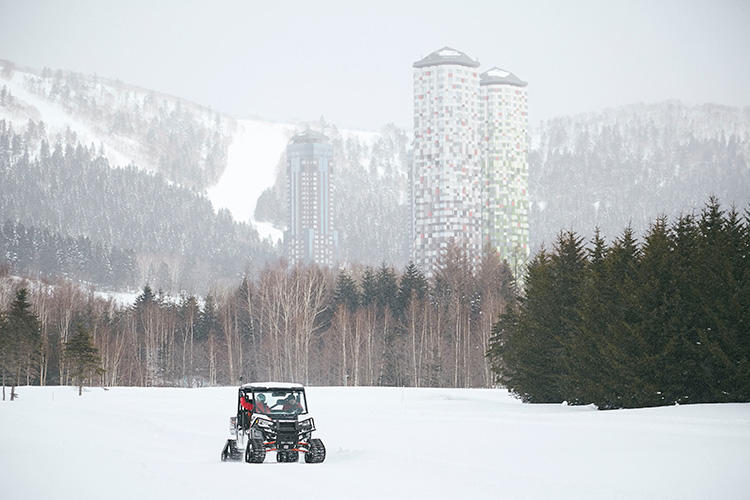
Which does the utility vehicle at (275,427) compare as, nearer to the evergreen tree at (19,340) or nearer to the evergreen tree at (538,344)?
the evergreen tree at (538,344)

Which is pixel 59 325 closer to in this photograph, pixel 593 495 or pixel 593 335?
pixel 593 335

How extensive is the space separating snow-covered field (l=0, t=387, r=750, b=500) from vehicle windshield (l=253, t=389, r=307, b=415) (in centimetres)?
136

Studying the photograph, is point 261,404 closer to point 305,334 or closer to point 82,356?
point 82,356

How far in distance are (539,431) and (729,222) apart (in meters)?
12.3

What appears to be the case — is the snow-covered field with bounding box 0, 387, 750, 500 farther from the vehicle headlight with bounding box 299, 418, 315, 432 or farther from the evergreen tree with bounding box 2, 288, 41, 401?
the evergreen tree with bounding box 2, 288, 41, 401

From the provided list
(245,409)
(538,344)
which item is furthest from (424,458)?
(538,344)

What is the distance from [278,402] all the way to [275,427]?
917mm

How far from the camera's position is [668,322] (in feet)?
117

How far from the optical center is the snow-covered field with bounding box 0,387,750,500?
19.8m

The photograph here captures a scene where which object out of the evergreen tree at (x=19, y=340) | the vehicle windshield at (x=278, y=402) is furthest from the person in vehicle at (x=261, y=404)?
the evergreen tree at (x=19, y=340)

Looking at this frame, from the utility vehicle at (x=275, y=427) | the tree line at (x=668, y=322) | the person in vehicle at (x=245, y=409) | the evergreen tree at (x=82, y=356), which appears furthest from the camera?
the evergreen tree at (x=82, y=356)

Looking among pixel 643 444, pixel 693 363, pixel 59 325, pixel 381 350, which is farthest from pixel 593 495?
pixel 59 325

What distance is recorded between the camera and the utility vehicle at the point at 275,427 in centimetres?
2509

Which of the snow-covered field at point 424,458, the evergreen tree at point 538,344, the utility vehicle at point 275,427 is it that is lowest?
the snow-covered field at point 424,458
